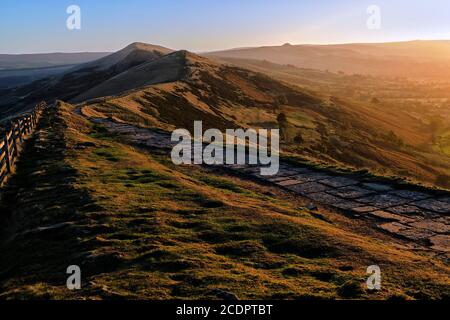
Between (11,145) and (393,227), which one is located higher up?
(11,145)

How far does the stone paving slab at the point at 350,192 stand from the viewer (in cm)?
1519

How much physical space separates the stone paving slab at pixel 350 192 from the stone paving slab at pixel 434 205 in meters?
1.63

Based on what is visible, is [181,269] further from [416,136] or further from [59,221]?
[416,136]

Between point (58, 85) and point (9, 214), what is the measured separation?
88.2 m

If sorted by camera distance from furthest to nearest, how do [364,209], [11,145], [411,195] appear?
[11,145] → [411,195] → [364,209]

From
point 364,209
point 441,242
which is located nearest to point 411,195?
point 364,209

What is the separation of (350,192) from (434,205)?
2.54 m

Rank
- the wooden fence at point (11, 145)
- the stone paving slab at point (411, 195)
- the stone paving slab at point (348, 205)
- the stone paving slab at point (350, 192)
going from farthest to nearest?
the stone paving slab at point (350, 192) < the stone paving slab at point (411, 195) < the wooden fence at point (11, 145) < the stone paving slab at point (348, 205)

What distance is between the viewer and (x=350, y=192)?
51.3ft

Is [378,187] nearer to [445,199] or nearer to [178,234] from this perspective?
[445,199]

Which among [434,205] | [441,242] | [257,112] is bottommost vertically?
[441,242]

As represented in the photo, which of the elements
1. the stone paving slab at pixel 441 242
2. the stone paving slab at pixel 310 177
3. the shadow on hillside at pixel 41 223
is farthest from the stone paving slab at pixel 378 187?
the shadow on hillside at pixel 41 223

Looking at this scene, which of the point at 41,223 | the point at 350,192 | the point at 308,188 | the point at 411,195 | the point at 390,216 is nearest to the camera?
the point at 41,223

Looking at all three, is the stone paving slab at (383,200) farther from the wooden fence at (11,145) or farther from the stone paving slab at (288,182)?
the wooden fence at (11,145)
